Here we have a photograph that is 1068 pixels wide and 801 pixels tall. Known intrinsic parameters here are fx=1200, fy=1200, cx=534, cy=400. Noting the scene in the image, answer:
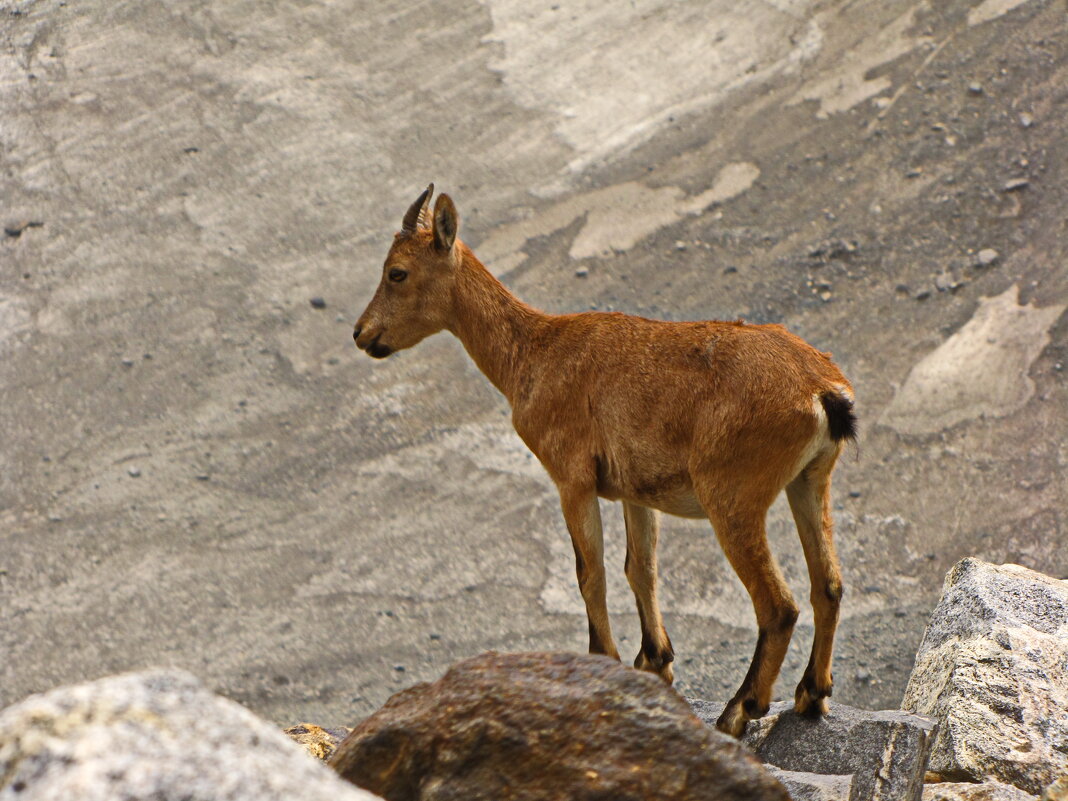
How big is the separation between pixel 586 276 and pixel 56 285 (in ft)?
25.2

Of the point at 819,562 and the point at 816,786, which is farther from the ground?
the point at 819,562

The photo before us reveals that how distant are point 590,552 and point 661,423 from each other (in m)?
0.97

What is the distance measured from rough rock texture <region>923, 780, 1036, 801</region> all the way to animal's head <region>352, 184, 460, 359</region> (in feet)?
14.5

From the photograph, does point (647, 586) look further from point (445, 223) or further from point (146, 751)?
point (146, 751)

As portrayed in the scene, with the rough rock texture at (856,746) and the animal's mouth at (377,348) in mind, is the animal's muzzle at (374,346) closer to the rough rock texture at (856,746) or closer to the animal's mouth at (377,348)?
the animal's mouth at (377,348)

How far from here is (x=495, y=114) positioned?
63.8 feet

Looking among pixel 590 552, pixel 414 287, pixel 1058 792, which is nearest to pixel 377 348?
pixel 414 287

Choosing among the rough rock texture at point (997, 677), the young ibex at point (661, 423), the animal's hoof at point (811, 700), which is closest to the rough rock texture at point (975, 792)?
the rough rock texture at point (997, 677)

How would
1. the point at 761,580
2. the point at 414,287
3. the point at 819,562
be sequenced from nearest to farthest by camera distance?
the point at 761,580 → the point at 819,562 → the point at 414,287

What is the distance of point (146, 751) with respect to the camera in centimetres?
349

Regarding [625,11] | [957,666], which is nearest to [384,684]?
[957,666]

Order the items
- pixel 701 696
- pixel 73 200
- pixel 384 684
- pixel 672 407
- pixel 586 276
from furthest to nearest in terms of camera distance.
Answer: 1. pixel 73 200
2. pixel 586 276
3. pixel 384 684
4. pixel 701 696
5. pixel 672 407

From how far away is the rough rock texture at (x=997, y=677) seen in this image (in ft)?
21.5

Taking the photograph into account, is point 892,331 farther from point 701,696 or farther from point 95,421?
point 95,421
